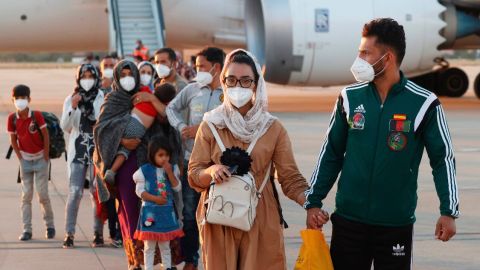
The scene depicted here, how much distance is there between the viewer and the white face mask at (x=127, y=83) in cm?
670

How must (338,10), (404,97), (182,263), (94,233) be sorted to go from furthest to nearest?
(338,10) → (94,233) → (182,263) → (404,97)

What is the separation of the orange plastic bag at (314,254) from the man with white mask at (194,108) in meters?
2.20

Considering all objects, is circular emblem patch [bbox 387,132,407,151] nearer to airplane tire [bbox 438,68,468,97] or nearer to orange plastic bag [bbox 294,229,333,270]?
orange plastic bag [bbox 294,229,333,270]

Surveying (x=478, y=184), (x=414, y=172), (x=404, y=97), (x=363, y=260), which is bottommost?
(x=478, y=184)

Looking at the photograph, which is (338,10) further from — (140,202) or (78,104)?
(140,202)

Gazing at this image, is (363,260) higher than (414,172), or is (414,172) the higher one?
(414,172)

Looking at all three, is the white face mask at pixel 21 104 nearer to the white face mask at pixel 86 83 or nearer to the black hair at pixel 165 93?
the white face mask at pixel 86 83

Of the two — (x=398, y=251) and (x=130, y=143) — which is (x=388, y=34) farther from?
(x=130, y=143)

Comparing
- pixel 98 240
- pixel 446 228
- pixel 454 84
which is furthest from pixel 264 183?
pixel 454 84

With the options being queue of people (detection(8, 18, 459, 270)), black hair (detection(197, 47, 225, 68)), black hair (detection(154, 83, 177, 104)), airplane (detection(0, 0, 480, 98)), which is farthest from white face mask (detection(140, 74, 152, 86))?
airplane (detection(0, 0, 480, 98))

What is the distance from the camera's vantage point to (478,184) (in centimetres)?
1067

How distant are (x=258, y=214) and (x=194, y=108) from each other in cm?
210

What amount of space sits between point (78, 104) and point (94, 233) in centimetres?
98

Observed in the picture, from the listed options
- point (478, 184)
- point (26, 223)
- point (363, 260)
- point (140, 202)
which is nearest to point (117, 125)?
point (140, 202)
